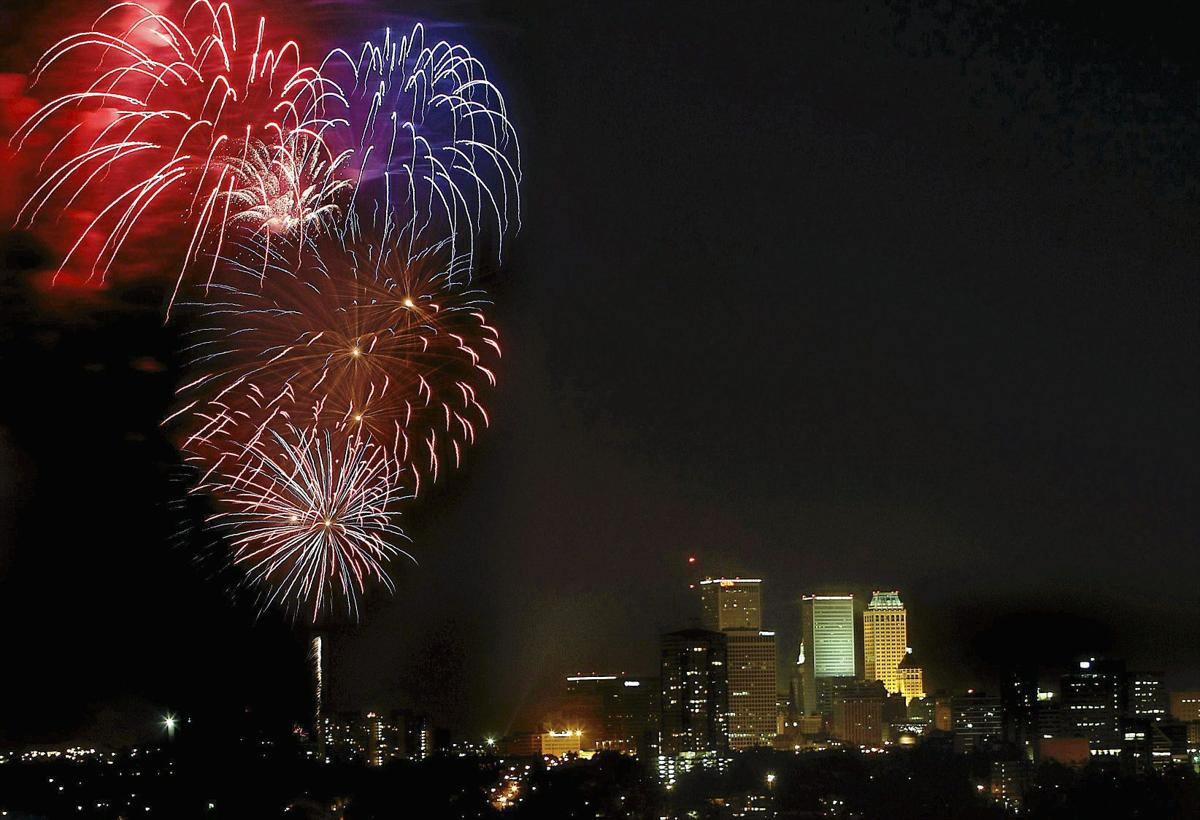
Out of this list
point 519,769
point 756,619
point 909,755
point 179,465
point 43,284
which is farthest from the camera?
point 756,619

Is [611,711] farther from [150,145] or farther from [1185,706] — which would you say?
[150,145]

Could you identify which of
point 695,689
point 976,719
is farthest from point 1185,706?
point 695,689

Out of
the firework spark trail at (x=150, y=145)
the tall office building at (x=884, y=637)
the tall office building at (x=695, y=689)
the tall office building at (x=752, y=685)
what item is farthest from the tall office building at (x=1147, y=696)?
the firework spark trail at (x=150, y=145)

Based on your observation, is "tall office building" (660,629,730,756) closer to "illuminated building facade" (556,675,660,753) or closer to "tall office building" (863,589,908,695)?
"illuminated building facade" (556,675,660,753)

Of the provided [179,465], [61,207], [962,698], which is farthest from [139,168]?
[962,698]

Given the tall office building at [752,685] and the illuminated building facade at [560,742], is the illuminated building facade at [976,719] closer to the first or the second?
the tall office building at [752,685]

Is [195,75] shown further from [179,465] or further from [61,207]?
[179,465]
